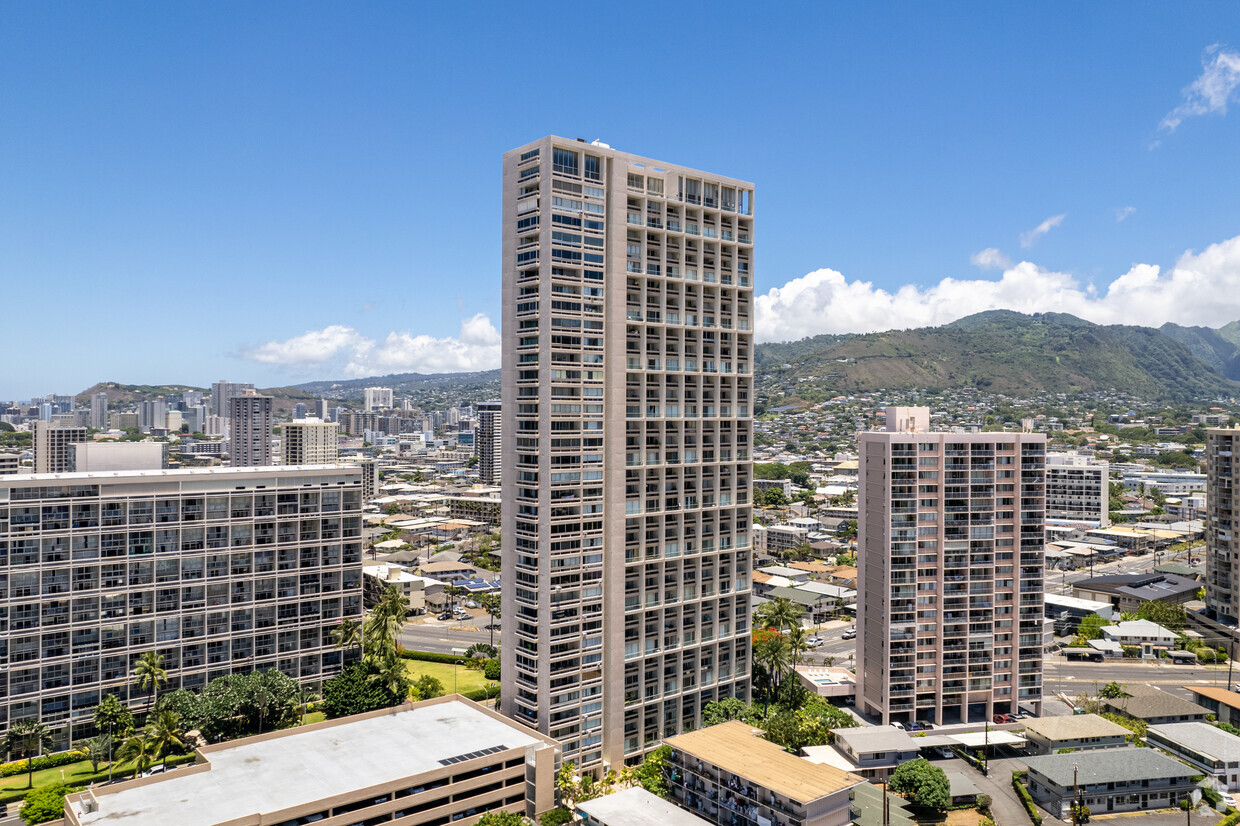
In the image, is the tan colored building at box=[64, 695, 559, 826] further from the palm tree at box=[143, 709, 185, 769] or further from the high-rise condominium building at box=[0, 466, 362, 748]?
the high-rise condominium building at box=[0, 466, 362, 748]

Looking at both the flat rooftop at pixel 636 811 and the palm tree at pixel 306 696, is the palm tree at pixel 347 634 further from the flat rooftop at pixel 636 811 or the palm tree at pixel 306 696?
the flat rooftop at pixel 636 811

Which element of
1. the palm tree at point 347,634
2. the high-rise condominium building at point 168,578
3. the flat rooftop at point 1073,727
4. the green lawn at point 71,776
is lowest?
the green lawn at point 71,776

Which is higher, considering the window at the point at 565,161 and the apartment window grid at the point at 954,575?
the window at the point at 565,161

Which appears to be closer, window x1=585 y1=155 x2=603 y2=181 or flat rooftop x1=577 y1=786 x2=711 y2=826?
flat rooftop x1=577 y1=786 x2=711 y2=826

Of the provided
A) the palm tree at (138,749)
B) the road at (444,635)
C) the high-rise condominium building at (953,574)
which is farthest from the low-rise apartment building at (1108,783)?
the palm tree at (138,749)

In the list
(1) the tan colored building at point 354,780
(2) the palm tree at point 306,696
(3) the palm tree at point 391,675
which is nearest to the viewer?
(1) the tan colored building at point 354,780

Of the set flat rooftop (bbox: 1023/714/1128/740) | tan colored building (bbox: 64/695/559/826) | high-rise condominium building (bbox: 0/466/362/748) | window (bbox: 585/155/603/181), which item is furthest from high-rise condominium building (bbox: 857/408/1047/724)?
high-rise condominium building (bbox: 0/466/362/748)
